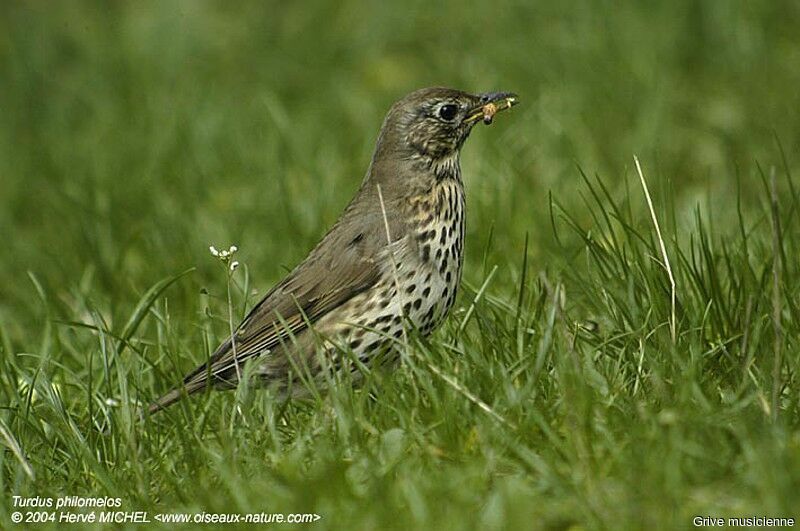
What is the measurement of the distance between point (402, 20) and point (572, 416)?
6.28 m

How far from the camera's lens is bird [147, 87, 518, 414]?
504cm

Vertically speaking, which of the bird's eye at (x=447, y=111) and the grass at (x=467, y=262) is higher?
the bird's eye at (x=447, y=111)

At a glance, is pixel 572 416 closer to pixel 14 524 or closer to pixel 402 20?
pixel 14 524

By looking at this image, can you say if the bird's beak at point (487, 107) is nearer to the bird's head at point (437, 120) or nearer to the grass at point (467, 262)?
the bird's head at point (437, 120)

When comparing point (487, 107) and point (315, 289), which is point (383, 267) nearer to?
point (315, 289)

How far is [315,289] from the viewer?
5375mm

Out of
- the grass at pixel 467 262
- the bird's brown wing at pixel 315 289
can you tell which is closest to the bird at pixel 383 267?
the bird's brown wing at pixel 315 289

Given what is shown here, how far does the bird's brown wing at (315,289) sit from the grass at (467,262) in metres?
0.16

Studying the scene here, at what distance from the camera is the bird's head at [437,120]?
555 cm

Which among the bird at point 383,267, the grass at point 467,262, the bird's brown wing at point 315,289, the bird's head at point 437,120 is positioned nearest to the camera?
the grass at point 467,262

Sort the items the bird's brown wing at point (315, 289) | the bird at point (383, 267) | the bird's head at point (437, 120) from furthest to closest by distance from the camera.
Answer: the bird's head at point (437, 120), the bird's brown wing at point (315, 289), the bird at point (383, 267)

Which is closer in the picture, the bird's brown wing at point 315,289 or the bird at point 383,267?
the bird at point 383,267

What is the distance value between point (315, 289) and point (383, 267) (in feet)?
0.97

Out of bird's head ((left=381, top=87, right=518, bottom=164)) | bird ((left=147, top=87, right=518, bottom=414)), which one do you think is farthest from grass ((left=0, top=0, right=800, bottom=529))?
bird's head ((left=381, top=87, right=518, bottom=164))
